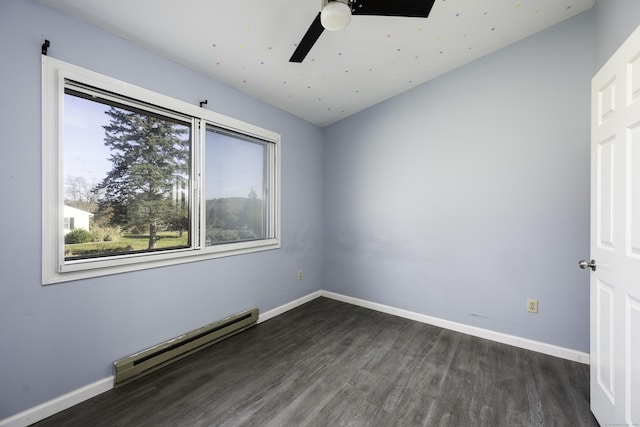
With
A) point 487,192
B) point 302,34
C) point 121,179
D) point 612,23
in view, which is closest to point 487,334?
point 487,192

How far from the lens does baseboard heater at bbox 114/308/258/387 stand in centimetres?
181

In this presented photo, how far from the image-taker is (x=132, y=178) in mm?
1963

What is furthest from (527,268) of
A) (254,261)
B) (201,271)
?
(201,271)

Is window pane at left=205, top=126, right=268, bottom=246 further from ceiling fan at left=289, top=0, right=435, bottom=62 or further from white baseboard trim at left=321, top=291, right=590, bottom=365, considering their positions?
white baseboard trim at left=321, top=291, right=590, bottom=365

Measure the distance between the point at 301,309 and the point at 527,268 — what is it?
8.21 feet

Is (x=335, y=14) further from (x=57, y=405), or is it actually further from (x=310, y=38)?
(x=57, y=405)

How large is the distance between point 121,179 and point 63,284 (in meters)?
0.79

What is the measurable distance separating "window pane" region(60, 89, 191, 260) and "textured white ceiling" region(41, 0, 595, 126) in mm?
583

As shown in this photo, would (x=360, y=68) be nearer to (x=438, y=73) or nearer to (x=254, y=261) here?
(x=438, y=73)

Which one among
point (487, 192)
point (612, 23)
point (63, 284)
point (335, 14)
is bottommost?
point (63, 284)

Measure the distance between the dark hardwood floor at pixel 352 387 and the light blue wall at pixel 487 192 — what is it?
18.4 inches

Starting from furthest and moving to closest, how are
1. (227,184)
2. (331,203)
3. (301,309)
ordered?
(331,203) < (301,309) < (227,184)

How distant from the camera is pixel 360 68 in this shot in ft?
8.15

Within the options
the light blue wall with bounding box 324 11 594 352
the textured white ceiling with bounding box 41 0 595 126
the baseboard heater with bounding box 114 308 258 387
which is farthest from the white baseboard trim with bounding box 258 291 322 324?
the textured white ceiling with bounding box 41 0 595 126
